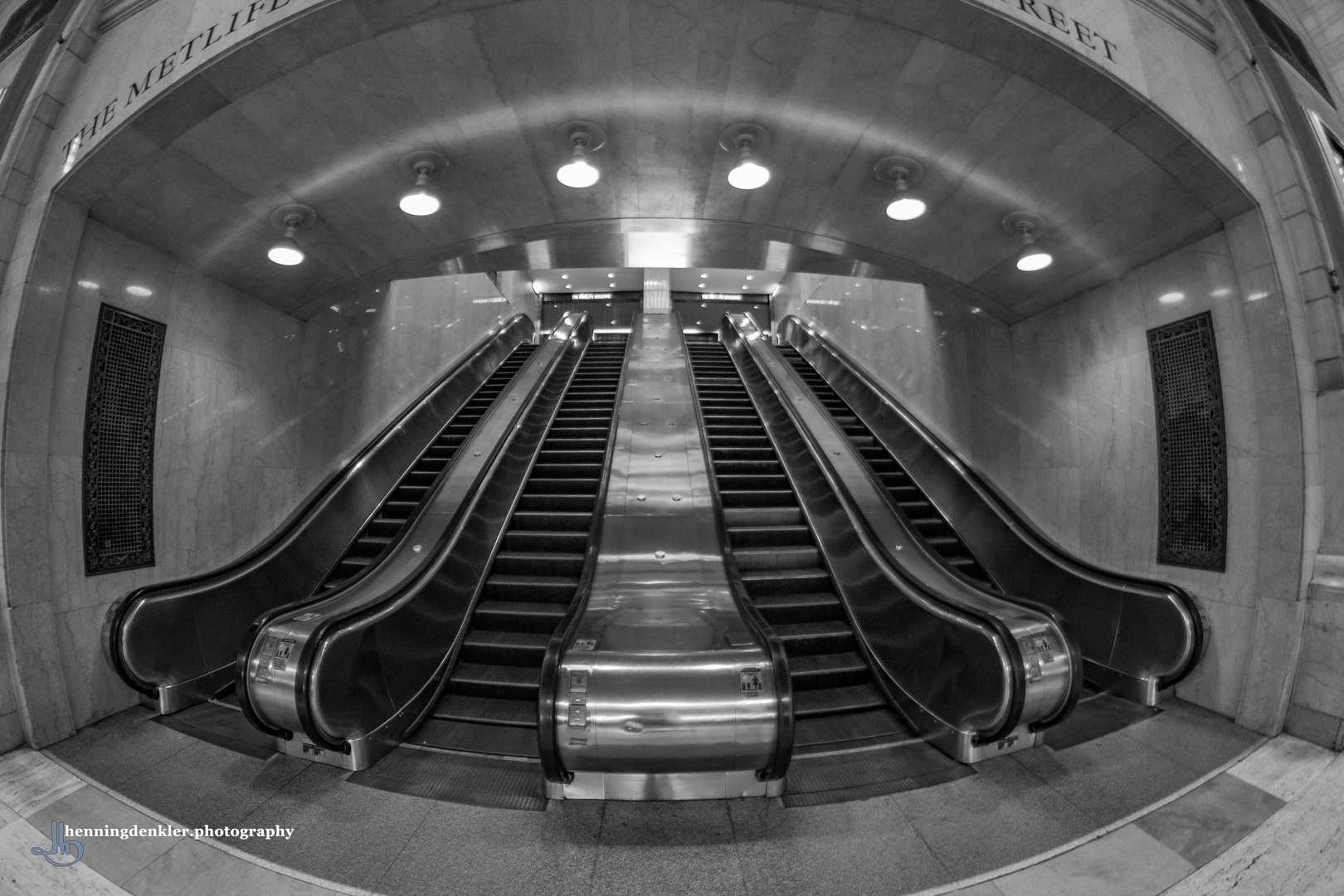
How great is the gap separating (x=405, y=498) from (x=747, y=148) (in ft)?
16.8

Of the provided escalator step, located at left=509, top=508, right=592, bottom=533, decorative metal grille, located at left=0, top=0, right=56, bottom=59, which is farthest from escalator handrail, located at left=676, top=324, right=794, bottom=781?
decorative metal grille, located at left=0, top=0, right=56, bottom=59

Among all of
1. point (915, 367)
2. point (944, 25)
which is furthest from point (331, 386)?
Answer: point (915, 367)

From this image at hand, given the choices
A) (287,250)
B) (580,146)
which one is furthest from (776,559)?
(287,250)

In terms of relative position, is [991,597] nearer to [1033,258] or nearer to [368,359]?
[1033,258]

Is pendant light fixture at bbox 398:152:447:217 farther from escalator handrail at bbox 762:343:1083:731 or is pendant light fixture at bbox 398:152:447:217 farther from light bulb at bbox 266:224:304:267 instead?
escalator handrail at bbox 762:343:1083:731

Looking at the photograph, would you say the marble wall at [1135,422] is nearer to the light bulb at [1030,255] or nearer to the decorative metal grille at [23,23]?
the light bulb at [1030,255]

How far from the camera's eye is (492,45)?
3057mm

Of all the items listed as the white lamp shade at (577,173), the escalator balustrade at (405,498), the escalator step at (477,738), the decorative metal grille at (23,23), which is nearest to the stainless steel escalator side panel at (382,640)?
the escalator step at (477,738)

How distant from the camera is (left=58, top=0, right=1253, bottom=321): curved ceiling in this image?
294 centimetres

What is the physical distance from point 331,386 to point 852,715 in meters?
6.19

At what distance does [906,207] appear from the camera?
154 inches

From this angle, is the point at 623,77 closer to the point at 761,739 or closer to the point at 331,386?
the point at 761,739

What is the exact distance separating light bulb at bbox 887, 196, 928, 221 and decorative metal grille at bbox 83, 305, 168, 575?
219 inches

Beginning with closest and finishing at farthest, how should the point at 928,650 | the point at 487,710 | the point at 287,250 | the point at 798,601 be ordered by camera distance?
the point at 928,650 < the point at 487,710 < the point at 287,250 < the point at 798,601
